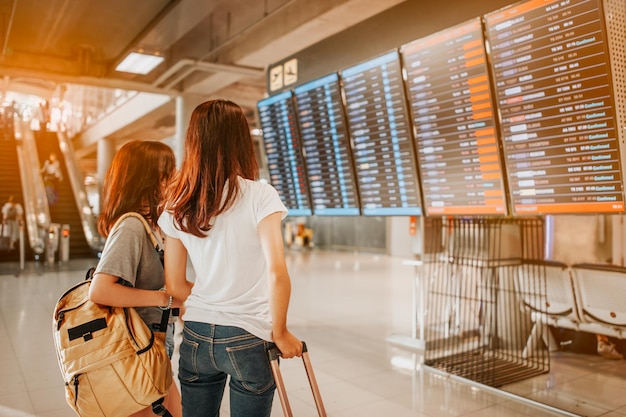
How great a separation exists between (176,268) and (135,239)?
0.71 ft

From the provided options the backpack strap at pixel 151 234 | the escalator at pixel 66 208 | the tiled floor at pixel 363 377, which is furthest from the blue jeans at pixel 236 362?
the escalator at pixel 66 208

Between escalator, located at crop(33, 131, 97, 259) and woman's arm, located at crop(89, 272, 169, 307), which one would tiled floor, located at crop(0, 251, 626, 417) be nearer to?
woman's arm, located at crop(89, 272, 169, 307)

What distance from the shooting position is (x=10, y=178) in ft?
47.2

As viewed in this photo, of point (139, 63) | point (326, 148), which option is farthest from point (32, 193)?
point (326, 148)

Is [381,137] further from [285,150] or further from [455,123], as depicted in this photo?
[285,150]

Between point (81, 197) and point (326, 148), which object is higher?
A: point (81, 197)

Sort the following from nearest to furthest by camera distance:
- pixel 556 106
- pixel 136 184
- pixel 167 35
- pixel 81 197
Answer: pixel 136 184, pixel 556 106, pixel 167 35, pixel 81 197

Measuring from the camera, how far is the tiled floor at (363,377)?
3.42 metres

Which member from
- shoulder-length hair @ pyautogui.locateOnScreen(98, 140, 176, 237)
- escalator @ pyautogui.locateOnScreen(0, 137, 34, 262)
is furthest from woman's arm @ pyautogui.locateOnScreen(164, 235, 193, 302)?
escalator @ pyautogui.locateOnScreen(0, 137, 34, 262)

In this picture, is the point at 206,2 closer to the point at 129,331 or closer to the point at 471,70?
the point at 471,70

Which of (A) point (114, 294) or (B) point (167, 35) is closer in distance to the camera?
(A) point (114, 294)

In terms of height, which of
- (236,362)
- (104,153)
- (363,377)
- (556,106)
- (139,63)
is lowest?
(363,377)

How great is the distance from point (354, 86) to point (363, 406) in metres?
2.78

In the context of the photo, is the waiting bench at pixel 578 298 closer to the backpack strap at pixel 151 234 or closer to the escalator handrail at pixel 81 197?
the backpack strap at pixel 151 234
